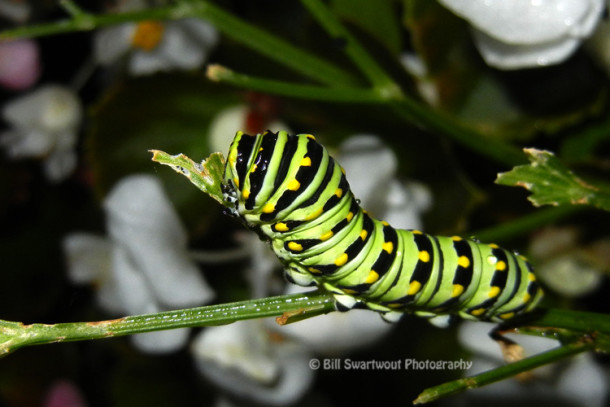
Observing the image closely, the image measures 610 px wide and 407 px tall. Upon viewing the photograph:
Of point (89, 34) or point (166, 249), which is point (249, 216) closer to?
point (166, 249)

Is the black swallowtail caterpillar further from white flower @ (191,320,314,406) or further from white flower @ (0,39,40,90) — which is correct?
white flower @ (0,39,40,90)

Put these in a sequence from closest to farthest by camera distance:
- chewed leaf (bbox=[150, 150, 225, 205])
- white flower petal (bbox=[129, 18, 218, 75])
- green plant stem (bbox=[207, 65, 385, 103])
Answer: chewed leaf (bbox=[150, 150, 225, 205]) → green plant stem (bbox=[207, 65, 385, 103]) → white flower petal (bbox=[129, 18, 218, 75])

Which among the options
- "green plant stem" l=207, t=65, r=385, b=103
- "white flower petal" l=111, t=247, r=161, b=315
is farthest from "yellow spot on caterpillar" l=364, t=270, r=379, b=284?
"white flower petal" l=111, t=247, r=161, b=315

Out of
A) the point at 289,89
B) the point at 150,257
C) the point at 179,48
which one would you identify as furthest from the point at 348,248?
the point at 179,48

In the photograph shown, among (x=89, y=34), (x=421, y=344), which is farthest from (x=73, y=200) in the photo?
(x=421, y=344)

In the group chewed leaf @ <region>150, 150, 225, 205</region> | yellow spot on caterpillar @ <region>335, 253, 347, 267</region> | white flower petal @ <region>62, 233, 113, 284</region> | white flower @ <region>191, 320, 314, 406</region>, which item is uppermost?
yellow spot on caterpillar @ <region>335, 253, 347, 267</region>

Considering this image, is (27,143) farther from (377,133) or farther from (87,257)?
(377,133)
